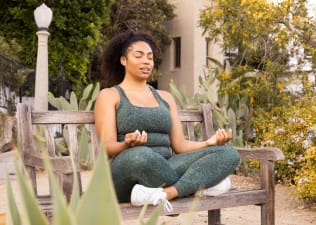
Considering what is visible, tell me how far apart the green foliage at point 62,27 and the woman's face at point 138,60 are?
8686 mm

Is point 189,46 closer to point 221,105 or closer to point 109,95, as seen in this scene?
point 221,105

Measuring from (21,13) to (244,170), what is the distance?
691cm

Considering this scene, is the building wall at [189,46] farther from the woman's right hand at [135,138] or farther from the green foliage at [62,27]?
the woman's right hand at [135,138]

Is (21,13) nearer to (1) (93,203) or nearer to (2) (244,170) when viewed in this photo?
(2) (244,170)

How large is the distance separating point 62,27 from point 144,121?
9.06 metres

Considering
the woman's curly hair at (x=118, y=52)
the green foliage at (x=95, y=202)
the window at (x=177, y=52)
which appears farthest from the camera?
the window at (x=177, y=52)

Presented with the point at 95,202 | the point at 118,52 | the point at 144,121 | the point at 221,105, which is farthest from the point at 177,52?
the point at 95,202

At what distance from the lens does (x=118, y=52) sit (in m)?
3.27

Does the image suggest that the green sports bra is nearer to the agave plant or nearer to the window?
the agave plant

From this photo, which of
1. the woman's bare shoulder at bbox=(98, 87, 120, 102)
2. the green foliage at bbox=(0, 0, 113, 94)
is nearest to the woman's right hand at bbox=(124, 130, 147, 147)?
the woman's bare shoulder at bbox=(98, 87, 120, 102)

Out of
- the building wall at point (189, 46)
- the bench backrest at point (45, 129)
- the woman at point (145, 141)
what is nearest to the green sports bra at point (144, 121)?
the woman at point (145, 141)

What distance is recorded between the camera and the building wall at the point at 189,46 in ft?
66.7

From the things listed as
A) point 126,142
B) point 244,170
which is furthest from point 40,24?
point 126,142

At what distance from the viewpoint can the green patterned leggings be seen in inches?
102
